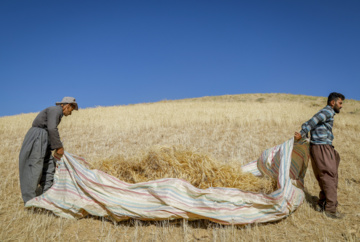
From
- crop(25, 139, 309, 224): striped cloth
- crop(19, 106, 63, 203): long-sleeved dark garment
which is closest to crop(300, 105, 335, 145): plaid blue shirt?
crop(25, 139, 309, 224): striped cloth

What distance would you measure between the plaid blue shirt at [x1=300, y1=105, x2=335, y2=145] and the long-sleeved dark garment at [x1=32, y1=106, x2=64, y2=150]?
3.51m

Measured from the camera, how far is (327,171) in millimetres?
3205

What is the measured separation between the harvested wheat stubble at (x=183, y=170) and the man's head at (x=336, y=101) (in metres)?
1.38

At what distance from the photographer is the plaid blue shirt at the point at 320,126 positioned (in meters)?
3.21

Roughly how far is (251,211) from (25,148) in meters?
3.18

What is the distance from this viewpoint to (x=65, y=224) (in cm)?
294

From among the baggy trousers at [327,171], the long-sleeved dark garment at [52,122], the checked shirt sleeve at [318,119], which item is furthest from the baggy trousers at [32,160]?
the baggy trousers at [327,171]

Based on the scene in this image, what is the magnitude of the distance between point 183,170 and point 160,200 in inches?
24.1

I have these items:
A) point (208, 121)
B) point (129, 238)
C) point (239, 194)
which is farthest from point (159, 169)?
point (208, 121)

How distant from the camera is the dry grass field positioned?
2727 millimetres

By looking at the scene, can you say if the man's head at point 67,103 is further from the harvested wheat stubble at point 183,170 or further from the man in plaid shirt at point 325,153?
the man in plaid shirt at point 325,153

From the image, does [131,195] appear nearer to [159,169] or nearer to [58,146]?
[159,169]

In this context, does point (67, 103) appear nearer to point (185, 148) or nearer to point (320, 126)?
point (185, 148)

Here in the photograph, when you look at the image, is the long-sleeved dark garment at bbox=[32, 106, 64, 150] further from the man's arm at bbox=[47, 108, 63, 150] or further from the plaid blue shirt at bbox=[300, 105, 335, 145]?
the plaid blue shirt at bbox=[300, 105, 335, 145]
